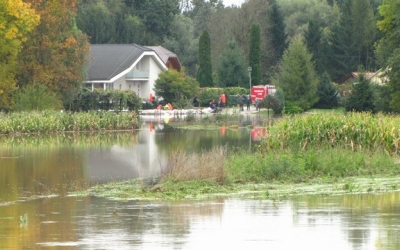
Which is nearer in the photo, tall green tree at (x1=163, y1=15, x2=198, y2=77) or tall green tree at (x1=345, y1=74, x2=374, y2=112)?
tall green tree at (x1=345, y1=74, x2=374, y2=112)

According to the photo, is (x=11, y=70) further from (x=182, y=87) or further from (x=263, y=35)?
(x=263, y=35)

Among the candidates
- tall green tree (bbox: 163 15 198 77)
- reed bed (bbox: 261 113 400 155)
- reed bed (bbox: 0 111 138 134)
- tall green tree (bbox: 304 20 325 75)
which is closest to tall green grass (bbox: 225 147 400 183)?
reed bed (bbox: 261 113 400 155)

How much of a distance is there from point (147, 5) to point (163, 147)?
8383cm

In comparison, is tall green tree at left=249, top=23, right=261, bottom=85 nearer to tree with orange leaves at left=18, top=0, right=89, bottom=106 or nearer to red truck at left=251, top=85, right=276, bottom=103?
red truck at left=251, top=85, right=276, bottom=103

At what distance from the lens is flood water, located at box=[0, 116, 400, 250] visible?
1555cm

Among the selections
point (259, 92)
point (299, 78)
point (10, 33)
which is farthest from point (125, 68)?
point (10, 33)

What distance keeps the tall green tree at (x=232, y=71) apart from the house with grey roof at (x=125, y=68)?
643 cm

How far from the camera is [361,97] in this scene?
6600 cm

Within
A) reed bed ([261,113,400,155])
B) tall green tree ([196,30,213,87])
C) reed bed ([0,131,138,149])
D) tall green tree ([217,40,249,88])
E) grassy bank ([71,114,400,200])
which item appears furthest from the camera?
tall green tree ([196,30,213,87])

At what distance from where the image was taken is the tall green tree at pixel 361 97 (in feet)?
215

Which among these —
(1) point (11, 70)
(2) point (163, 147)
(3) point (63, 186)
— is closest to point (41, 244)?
(3) point (63, 186)

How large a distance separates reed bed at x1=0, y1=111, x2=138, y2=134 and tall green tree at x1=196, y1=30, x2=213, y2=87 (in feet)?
138

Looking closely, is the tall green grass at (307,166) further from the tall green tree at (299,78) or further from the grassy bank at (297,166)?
the tall green tree at (299,78)

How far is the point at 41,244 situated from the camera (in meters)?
15.5
